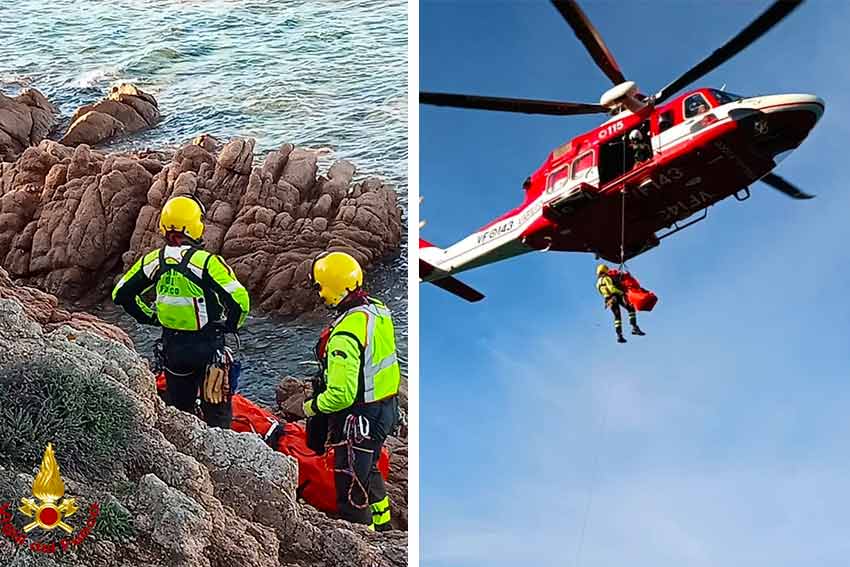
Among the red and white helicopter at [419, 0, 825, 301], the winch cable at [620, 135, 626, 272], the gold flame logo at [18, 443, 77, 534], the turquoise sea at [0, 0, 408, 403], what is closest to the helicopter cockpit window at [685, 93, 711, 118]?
the red and white helicopter at [419, 0, 825, 301]

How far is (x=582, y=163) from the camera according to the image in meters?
7.28

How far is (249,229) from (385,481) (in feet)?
6.05

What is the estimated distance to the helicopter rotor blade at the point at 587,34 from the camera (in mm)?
6445

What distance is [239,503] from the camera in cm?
684

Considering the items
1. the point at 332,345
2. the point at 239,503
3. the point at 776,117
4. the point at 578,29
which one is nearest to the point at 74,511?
the point at 239,503

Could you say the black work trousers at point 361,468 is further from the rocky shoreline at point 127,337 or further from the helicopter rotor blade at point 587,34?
the helicopter rotor blade at point 587,34

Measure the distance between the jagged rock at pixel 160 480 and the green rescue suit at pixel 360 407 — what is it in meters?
0.17

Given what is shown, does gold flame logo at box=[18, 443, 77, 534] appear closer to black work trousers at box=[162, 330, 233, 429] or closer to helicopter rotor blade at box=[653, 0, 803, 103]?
black work trousers at box=[162, 330, 233, 429]

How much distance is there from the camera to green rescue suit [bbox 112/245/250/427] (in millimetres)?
7039

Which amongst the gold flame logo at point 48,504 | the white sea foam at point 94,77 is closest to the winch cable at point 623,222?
the white sea foam at point 94,77

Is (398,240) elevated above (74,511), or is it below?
above

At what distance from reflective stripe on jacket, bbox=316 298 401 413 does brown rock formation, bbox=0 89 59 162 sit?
2.47 metres

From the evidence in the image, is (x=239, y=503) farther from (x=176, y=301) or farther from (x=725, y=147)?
(x=725, y=147)

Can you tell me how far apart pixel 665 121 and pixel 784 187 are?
945mm
